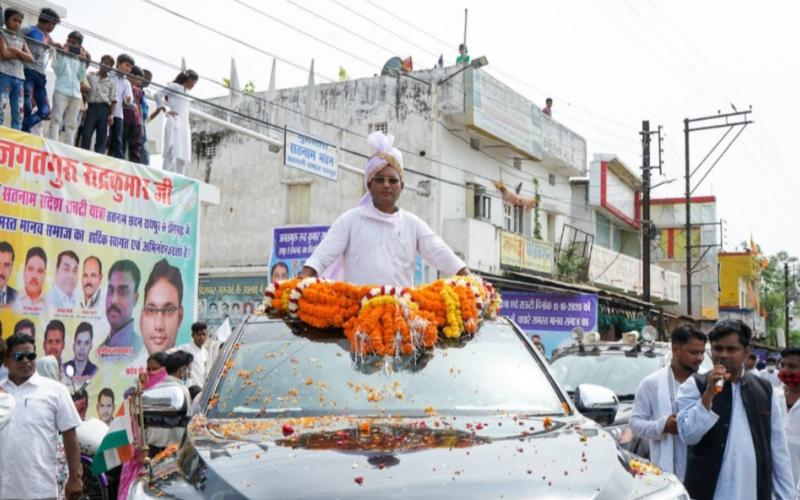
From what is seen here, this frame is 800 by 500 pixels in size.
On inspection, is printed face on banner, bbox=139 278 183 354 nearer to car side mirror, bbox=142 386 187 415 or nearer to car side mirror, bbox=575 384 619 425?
car side mirror, bbox=142 386 187 415

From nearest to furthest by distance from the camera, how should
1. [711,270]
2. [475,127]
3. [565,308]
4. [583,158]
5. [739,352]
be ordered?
[739,352], [565,308], [475,127], [583,158], [711,270]

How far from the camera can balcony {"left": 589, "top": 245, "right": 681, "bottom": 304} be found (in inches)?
1383

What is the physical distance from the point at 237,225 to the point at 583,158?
13.9m

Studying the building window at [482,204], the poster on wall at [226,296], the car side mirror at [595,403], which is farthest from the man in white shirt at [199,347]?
the building window at [482,204]

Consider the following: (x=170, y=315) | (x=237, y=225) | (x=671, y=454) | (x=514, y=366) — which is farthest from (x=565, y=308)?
(x=514, y=366)

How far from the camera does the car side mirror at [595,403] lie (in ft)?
14.7

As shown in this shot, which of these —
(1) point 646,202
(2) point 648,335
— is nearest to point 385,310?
(2) point 648,335

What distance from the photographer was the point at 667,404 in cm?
616

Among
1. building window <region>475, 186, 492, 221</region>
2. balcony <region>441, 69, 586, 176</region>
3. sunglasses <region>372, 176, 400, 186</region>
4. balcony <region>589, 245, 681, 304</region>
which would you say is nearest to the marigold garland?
sunglasses <region>372, 176, 400, 186</region>

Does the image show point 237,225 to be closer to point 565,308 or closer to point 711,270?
point 565,308

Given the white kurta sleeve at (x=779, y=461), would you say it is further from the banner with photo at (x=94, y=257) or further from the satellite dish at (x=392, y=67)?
the satellite dish at (x=392, y=67)

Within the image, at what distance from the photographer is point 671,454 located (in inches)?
234

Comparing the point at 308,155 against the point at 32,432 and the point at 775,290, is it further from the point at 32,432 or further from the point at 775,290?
the point at 775,290

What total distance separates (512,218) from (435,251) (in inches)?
1050
